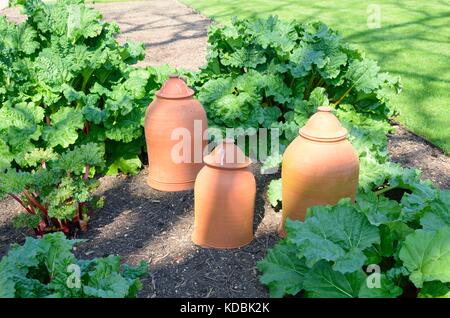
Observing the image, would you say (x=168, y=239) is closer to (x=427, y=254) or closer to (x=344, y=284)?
(x=344, y=284)

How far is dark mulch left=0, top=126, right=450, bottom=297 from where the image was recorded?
300 centimetres

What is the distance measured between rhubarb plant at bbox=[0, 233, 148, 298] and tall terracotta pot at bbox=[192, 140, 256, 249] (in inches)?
31.1

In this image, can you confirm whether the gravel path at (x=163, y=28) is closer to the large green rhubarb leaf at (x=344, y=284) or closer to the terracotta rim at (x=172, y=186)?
the terracotta rim at (x=172, y=186)

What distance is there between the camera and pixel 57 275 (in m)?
2.36

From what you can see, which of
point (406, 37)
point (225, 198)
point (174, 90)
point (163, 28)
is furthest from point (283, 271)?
point (163, 28)

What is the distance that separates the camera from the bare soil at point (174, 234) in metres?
3.01

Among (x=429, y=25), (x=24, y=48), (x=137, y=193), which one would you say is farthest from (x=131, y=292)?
(x=429, y=25)

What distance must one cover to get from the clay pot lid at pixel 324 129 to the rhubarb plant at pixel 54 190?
1348 millimetres

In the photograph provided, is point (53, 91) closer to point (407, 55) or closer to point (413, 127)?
point (413, 127)

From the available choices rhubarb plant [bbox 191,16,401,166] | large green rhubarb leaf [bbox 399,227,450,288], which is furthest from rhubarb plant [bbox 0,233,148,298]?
rhubarb plant [bbox 191,16,401,166]

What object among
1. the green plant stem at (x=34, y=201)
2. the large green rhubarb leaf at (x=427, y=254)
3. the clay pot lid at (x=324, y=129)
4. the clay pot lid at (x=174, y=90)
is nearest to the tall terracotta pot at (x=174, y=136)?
the clay pot lid at (x=174, y=90)

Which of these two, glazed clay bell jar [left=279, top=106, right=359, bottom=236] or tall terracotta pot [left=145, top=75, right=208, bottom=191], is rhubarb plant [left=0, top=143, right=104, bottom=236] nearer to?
tall terracotta pot [left=145, top=75, right=208, bottom=191]

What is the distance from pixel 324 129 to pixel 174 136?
1258 millimetres
